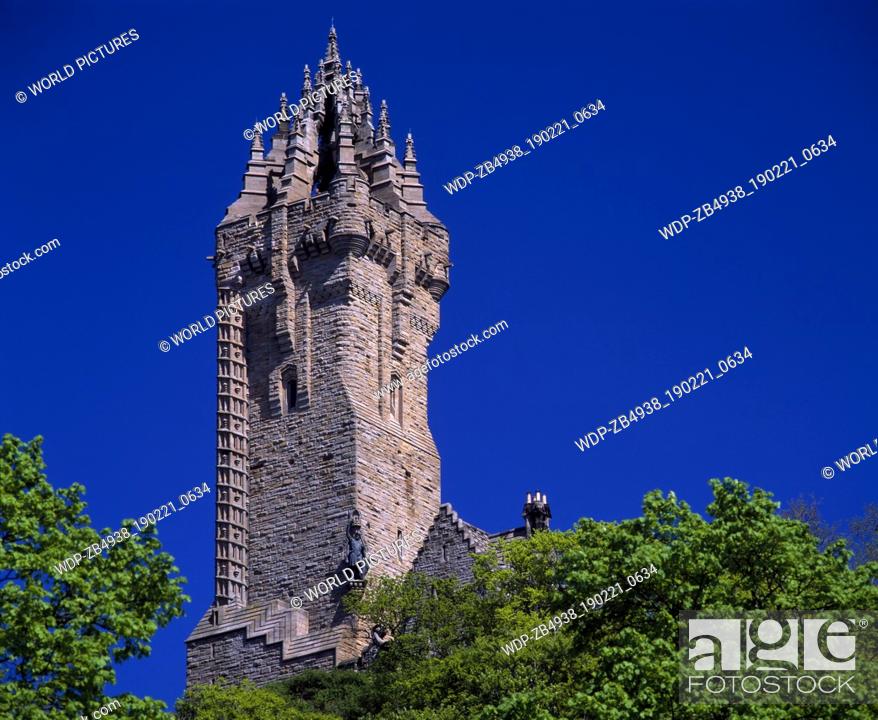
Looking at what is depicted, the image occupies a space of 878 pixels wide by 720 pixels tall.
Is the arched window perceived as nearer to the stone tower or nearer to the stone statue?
the stone tower

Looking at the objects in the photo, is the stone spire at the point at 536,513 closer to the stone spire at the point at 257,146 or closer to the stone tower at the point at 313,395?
the stone tower at the point at 313,395

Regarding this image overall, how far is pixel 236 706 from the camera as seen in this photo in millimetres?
76500

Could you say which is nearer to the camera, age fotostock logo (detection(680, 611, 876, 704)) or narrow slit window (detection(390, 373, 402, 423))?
age fotostock logo (detection(680, 611, 876, 704))

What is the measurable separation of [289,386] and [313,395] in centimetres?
141

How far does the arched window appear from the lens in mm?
90625

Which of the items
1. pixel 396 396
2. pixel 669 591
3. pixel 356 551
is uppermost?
pixel 396 396

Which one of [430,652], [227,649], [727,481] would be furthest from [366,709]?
[727,481]

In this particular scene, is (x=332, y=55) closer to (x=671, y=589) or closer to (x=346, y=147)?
(x=346, y=147)

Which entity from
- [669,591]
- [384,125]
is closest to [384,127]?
[384,125]

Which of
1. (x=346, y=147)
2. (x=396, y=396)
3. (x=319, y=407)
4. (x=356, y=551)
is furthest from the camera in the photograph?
(x=346, y=147)

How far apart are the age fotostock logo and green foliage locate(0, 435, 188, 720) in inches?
461

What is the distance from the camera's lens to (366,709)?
76750mm

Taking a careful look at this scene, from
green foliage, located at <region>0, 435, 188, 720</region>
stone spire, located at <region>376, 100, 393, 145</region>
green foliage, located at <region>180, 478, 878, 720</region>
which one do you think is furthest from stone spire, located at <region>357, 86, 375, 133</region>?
green foliage, located at <region>0, 435, 188, 720</region>

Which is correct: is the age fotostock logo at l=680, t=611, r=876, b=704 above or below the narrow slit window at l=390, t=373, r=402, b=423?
below
